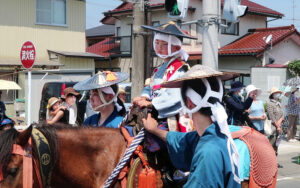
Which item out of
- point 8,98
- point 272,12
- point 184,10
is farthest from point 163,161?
point 272,12

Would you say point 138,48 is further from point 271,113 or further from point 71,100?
A: point 271,113

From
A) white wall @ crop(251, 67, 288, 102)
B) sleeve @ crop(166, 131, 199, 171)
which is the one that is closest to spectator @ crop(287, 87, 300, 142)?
white wall @ crop(251, 67, 288, 102)

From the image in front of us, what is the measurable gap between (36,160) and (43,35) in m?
18.2

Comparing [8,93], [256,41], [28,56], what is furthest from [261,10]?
[28,56]

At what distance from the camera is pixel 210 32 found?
307 inches

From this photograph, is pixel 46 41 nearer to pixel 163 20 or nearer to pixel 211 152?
pixel 163 20

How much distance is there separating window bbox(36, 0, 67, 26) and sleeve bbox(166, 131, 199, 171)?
18334 millimetres

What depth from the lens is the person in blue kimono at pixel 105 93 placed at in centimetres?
380

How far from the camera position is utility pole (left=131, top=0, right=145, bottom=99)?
30.2ft

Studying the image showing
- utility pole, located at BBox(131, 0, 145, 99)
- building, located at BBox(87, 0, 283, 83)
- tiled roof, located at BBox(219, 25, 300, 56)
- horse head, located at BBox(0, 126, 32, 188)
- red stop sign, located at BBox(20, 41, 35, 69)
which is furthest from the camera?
building, located at BBox(87, 0, 283, 83)

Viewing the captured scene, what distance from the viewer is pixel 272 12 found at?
86.3ft

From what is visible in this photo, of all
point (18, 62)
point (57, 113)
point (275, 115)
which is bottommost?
point (275, 115)

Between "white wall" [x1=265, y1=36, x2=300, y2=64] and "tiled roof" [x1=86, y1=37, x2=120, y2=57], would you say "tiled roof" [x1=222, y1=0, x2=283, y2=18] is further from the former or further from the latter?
"tiled roof" [x1=86, y1=37, x2=120, y2=57]

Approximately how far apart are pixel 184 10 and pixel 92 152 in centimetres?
523
